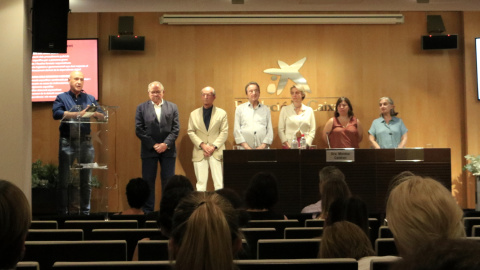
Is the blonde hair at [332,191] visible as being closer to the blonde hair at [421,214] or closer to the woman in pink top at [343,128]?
the blonde hair at [421,214]

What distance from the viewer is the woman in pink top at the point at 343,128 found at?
9414 mm

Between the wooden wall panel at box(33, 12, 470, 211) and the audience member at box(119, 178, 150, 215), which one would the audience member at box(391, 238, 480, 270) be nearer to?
the audience member at box(119, 178, 150, 215)

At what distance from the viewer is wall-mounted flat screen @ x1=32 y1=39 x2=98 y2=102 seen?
10.0 metres

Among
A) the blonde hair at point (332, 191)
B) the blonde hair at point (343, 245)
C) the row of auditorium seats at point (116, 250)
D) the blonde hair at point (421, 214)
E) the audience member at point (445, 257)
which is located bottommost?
the row of auditorium seats at point (116, 250)

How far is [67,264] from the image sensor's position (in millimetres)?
2074

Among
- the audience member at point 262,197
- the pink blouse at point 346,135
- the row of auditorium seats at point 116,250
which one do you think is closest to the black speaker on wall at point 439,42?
the pink blouse at point 346,135

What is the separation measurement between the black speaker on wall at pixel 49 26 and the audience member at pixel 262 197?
10.8 feet

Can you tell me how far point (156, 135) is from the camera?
915cm

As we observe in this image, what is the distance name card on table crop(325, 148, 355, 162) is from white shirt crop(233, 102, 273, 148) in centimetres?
123

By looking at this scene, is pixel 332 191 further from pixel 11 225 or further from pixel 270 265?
pixel 11 225

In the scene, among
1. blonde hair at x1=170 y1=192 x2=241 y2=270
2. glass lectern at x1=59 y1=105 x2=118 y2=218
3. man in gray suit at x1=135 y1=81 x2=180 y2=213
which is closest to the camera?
blonde hair at x1=170 y1=192 x2=241 y2=270

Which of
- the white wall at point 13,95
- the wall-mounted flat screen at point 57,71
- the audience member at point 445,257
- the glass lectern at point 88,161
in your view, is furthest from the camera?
the wall-mounted flat screen at point 57,71

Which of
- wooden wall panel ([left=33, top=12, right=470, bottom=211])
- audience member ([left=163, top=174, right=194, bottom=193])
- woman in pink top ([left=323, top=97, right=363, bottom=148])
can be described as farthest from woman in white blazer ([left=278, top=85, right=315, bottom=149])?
audience member ([left=163, top=174, right=194, bottom=193])

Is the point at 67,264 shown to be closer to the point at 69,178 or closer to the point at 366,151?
the point at 69,178
